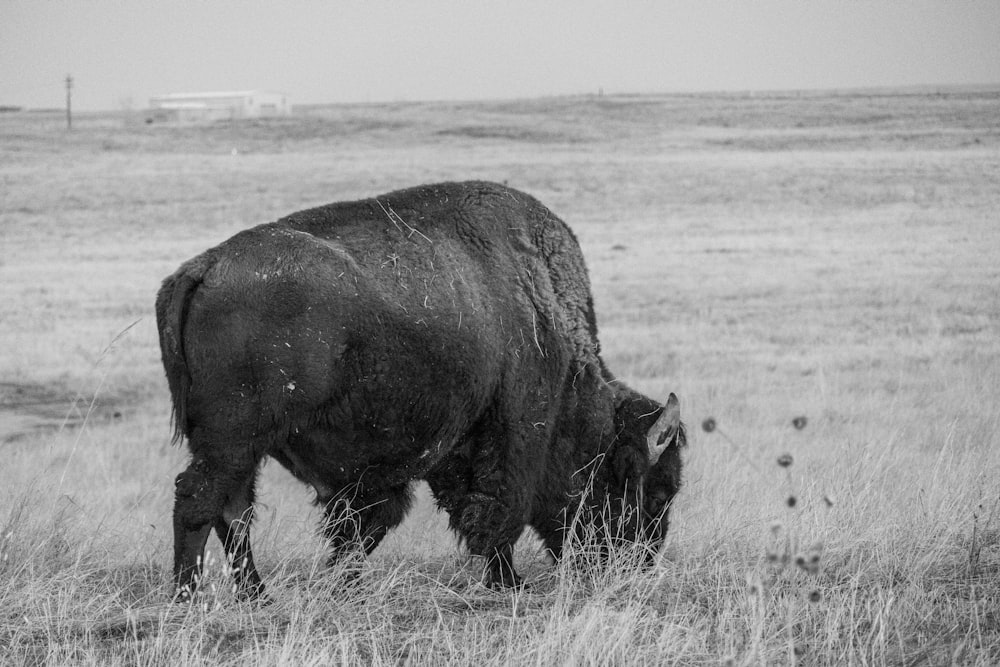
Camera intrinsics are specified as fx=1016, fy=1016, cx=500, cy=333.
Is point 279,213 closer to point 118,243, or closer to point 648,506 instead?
point 118,243

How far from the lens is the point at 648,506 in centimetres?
570

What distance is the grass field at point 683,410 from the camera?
4223 mm

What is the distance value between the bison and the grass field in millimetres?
323

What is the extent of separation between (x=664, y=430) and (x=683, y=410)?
5947 mm

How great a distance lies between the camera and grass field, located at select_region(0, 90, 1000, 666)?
166 inches

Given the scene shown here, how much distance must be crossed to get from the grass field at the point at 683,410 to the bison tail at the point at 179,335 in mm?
835

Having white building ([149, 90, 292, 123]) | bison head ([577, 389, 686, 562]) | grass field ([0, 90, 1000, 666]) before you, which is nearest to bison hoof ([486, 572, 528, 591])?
grass field ([0, 90, 1000, 666])

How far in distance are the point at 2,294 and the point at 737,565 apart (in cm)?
1990

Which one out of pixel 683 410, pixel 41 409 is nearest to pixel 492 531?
pixel 683 410

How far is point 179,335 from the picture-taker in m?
4.66

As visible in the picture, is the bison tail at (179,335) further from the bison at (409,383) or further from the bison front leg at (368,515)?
the bison front leg at (368,515)

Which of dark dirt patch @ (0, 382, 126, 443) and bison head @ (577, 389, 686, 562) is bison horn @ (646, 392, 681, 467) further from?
dark dirt patch @ (0, 382, 126, 443)

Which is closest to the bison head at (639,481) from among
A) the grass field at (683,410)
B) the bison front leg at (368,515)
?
the grass field at (683,410)

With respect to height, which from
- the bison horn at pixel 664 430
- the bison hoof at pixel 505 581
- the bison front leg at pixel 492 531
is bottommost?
the bison hoof at pixel 505 581
